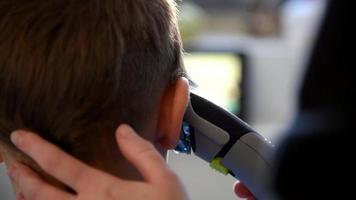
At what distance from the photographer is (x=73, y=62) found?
56 centimetres

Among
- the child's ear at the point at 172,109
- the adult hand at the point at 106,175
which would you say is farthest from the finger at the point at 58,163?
the child's ear at the point at 172,109

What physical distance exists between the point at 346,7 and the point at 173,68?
Answer: 1.33 ft

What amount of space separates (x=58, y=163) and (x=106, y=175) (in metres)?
0.04

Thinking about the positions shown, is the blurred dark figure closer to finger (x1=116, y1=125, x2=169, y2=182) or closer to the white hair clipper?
finger (x1=116, y1=125, x2=169, y2=182)

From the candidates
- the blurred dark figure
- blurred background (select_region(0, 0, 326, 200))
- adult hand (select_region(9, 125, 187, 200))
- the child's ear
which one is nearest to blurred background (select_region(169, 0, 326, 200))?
blurred background (select_region(0, 0, 326, 200))

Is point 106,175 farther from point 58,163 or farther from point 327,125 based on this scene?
point 327,125

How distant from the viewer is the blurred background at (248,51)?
7.60 ft

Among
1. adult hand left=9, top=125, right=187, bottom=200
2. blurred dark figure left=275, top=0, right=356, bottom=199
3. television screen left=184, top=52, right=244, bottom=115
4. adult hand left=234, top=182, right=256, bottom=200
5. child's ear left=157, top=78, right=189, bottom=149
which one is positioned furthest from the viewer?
television screen left=184, top=52, right=244, bottom=115

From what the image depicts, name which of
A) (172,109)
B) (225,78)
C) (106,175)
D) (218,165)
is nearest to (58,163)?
(106,175)

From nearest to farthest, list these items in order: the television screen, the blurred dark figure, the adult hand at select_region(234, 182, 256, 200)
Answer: the blurred dark figure < the adult hand at select_region(234, 182, 256, 200) < the television screen

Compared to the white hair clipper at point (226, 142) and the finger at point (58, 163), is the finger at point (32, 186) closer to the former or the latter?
the finger at point (58, 163)

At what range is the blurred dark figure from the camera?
25 centimetres

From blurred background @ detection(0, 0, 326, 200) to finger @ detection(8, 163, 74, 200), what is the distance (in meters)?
1.61

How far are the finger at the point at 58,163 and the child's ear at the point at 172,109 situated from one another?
13cm
